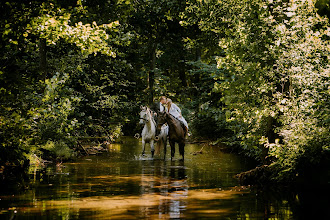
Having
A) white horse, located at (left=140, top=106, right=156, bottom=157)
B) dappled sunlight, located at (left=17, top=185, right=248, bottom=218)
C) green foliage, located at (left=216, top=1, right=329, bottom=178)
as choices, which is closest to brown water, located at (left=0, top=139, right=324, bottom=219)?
dappled sunlight, located at (left=17, top=185, right=248, bottom=218)

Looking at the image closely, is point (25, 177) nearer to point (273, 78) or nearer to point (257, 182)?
point (257, 182)

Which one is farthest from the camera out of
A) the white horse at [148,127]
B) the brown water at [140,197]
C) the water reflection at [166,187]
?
the white horse at [148,127]

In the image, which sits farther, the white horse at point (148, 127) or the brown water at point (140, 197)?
the white horse at point (148, 127)

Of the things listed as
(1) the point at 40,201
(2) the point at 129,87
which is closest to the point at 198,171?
(1) the point at 40,201

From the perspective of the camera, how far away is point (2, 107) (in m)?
11.9

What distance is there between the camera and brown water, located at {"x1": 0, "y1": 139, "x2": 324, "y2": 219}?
27.3 ft

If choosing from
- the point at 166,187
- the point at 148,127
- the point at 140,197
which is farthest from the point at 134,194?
the point at 148,127

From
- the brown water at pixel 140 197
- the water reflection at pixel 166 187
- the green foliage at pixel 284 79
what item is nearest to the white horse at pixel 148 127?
the water reflection at pixel 166 187

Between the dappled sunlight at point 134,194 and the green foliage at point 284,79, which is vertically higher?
the green foliage at point 284,79

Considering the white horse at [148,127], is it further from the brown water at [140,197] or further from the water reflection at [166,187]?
the brown water at [140,197]

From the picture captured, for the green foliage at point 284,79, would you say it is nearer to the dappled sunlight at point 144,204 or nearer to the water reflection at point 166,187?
the dappled sunlight at point 144,204

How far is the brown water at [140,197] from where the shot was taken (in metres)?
8.34

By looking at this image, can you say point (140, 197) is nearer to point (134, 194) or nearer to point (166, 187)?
point (134, 194)

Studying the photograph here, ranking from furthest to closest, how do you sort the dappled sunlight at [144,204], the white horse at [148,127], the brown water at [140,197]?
the white horse at [148,127], the dappled sunlight at [144,204], the brown water at [140,197]
